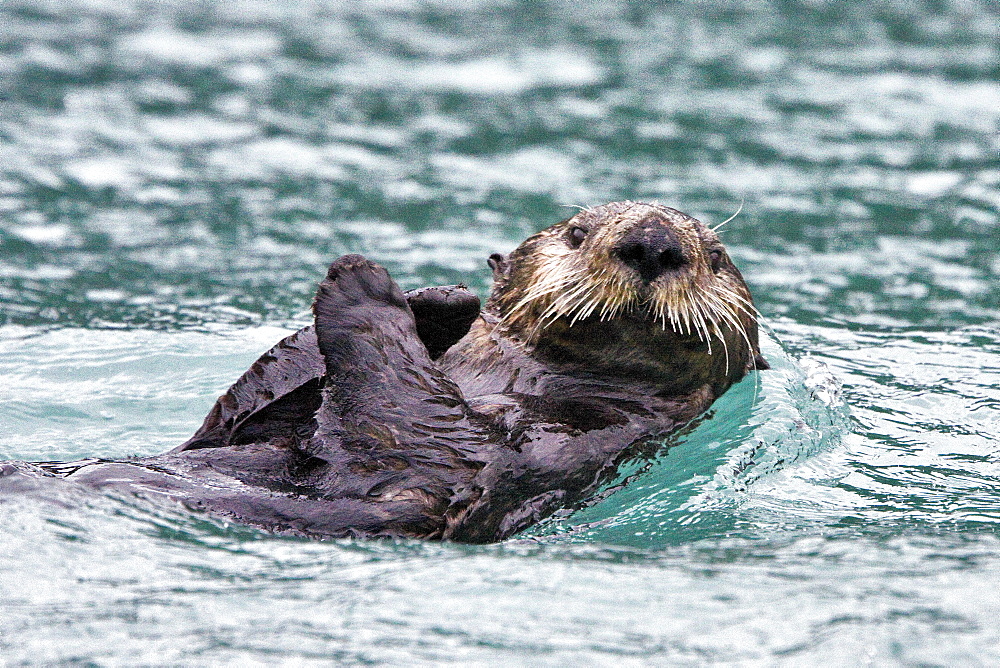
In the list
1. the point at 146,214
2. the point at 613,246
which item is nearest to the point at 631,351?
the point at 613,246

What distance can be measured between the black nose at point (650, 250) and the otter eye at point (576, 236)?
1.44 ft

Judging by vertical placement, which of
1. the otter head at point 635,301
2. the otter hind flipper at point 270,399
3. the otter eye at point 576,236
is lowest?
the otter hind flipper at point 270,399

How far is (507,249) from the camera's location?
28.1 ft

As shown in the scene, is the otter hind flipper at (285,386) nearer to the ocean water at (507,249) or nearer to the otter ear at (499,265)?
the otter ear at (499,265)

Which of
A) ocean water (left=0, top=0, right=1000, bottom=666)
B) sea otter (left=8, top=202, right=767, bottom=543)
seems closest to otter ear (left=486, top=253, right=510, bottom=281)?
sea otter (left=8, top=202, right=767, bottom=543)

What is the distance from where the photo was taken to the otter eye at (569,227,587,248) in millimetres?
4684

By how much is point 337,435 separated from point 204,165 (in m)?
6.34

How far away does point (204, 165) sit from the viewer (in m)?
9.83

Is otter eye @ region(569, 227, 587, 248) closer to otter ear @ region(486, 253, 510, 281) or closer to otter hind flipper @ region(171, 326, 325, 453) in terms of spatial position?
otter ear @ region(486, 253, 510, 281)

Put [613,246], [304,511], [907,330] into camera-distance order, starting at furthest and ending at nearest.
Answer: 1. [907,330]
2. [613,246]
3. [304,511]

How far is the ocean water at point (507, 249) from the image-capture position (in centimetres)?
331

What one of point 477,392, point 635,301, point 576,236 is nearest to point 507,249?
point 576,236

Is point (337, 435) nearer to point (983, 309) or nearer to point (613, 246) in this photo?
point (613, 246)

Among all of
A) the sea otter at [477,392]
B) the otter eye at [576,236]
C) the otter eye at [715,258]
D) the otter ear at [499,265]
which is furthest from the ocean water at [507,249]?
the otter ear at [499,265]
